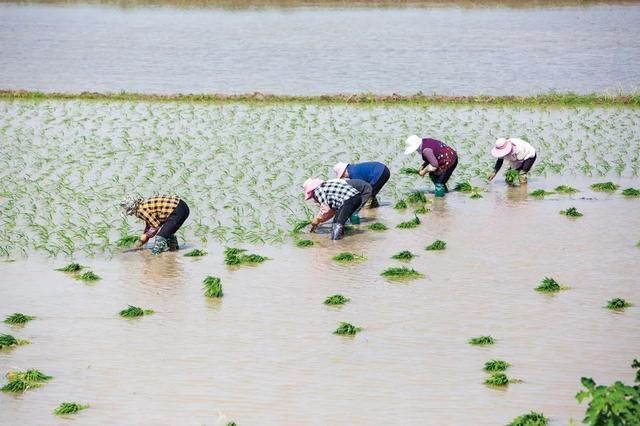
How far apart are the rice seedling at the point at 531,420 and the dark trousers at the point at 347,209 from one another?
5.20m

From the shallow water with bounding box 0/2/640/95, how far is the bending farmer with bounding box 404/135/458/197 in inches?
344

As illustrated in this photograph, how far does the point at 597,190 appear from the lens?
13.8 metres

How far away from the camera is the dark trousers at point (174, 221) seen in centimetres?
1105

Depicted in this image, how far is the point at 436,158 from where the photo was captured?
13.4m

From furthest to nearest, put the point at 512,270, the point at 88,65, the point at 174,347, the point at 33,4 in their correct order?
the point at 33,4, the point at 88,65, the point at 512,270, the point at 174,347

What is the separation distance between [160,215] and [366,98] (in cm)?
1016

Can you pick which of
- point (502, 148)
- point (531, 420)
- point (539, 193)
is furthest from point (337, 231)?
point (531, 420)

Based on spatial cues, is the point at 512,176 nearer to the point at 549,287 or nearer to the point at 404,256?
the point at 404,256

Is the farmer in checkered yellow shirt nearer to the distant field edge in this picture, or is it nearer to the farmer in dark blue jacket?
the farmer in dark blue jacket

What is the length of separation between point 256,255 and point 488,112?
31.1ft

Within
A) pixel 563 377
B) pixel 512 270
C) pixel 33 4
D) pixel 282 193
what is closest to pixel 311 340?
pixel 563 377

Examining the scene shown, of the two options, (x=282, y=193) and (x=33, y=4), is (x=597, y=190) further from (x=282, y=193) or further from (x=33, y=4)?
(x=33, y=4)

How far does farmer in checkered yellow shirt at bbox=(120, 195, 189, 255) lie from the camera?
36.3 feet

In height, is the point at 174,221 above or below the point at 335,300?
above
